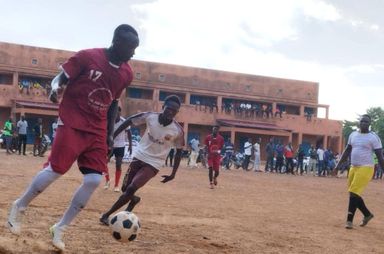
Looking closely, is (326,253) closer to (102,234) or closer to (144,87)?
(102,234)

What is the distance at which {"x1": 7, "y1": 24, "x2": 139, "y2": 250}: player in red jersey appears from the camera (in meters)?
4.63

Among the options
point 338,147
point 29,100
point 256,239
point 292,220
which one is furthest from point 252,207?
point 338,147

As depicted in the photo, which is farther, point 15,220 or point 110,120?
point 110,120

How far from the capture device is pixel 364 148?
Answer: 8805 mm

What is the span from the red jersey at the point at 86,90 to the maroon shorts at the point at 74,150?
62mm

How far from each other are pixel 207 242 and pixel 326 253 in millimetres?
1357

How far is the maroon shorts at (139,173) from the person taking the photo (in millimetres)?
6613

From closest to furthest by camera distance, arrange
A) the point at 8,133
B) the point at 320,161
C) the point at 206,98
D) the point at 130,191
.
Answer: the point at 130,191 → the point at 8,133 → the point at 320,161 → the point at 206,98

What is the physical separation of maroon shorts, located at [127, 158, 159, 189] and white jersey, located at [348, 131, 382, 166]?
3666 mm

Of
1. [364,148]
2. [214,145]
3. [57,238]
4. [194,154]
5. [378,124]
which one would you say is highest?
[378,124]

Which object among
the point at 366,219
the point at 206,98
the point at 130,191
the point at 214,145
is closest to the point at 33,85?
the point at 206,98

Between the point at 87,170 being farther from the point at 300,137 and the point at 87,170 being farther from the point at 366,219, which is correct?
the point at 300,137

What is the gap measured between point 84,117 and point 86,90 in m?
0.23

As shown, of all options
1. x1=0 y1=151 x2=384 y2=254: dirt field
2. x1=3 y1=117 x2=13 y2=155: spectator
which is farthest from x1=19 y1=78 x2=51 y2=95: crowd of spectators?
x1=0 y1=151 x2=384 y2=254: dirt field
